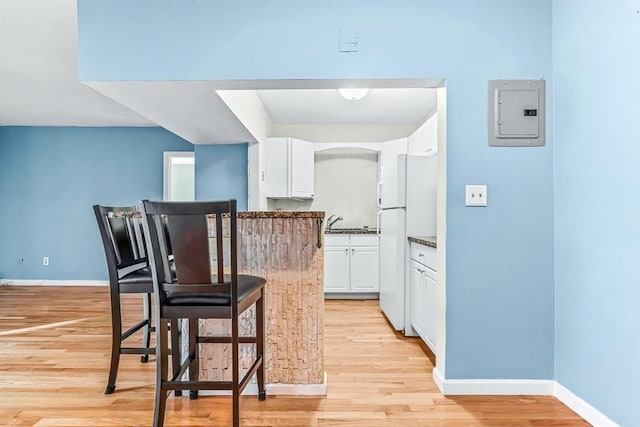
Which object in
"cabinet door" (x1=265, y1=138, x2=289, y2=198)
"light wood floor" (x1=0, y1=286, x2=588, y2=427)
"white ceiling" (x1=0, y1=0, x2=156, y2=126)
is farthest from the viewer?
"cabinet door" (x1=265, y1=138, x2=289, y2=198)

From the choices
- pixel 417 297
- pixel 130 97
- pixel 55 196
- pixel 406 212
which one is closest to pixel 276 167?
pixel 406 212

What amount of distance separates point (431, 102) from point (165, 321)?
3.76m

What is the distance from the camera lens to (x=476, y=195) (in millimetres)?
2217

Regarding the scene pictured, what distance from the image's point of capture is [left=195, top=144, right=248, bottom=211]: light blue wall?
4668 millimetres

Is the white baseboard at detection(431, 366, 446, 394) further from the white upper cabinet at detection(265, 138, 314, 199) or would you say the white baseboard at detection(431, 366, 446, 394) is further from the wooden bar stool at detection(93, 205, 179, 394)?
the white upper cabinet at detection(265, 138, 314, 199)

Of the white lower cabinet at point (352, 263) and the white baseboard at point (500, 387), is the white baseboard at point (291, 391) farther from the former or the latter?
the white lower cabinet at point (352, 263)

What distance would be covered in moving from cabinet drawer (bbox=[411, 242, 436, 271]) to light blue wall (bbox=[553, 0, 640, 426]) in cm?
79

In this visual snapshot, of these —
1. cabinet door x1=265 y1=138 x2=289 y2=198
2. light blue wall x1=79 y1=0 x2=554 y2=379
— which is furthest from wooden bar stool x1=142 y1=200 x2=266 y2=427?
cabinet door x1=265 y1=138 x2=289 y2=198

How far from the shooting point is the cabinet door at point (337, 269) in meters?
4.82

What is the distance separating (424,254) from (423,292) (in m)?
0.30

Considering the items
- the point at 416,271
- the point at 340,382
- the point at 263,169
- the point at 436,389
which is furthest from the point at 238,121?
the point at 436,389

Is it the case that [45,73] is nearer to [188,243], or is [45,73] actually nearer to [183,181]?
[183,181]

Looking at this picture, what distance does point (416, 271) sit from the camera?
10.6 ft

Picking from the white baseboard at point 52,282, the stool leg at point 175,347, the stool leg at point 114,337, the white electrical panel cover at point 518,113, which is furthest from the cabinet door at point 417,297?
the white baseboard at point 52,282
